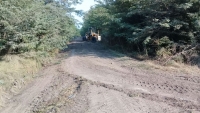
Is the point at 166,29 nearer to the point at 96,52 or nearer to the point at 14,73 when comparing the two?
the point at 96,52

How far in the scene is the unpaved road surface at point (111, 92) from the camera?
20.5 feet

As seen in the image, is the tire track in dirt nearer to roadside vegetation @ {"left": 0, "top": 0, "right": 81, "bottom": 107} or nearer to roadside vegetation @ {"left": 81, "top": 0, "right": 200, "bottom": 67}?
roadside vegetation @ {"left": 0, "top": 0, "right": 81, "bottom": 107}

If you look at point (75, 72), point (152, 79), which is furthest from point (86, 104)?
point (75, 72)

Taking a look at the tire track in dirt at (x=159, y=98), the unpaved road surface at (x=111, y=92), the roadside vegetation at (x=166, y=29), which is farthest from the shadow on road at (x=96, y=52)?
the tire track in dirt at (x=159, y=98)

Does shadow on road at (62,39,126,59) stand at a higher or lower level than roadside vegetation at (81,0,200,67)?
lower

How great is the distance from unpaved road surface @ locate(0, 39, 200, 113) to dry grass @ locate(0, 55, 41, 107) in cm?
42

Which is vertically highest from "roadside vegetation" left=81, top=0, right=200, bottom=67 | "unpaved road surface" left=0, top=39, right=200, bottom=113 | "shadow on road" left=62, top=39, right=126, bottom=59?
"roadside vegetation" left=81, top=0, right=200, bottom=67

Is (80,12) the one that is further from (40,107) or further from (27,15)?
(40,107)

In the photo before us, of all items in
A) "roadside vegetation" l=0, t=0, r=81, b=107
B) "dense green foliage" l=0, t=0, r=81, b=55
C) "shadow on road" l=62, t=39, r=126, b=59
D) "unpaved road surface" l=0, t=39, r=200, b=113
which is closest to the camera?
"unpaved road surface" l=0, t=39, r=200, b=113

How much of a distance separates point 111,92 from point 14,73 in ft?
16.0

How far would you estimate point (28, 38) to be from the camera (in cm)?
1159

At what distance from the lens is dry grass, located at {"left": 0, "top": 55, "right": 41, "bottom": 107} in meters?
9.15

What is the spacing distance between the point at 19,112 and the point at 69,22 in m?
13.1

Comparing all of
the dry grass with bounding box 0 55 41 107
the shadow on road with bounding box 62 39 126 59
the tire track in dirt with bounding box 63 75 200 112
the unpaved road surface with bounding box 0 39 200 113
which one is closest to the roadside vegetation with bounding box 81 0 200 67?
the shadow on road with bounding box 62 39 126 59
